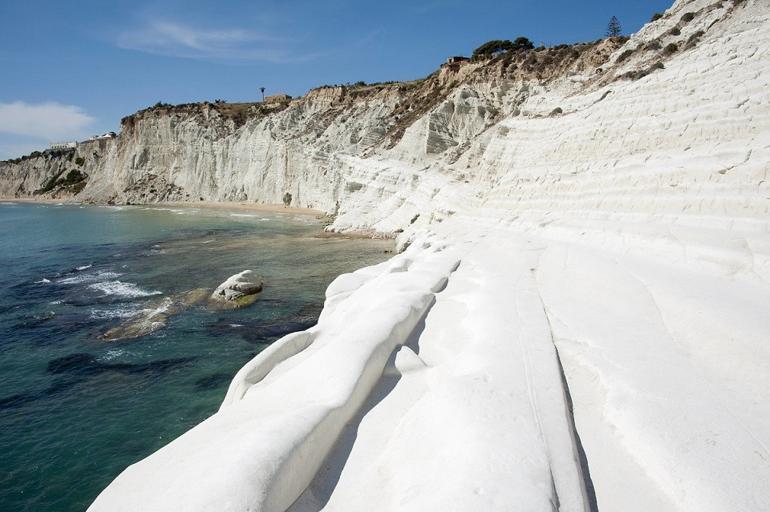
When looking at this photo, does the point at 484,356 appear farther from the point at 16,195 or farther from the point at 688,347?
the point at 16,195

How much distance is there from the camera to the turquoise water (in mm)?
6508

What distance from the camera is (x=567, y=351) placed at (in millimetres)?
4812

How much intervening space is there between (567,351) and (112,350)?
10140mm

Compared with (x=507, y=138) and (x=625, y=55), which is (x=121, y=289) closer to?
(x=507, y=138)

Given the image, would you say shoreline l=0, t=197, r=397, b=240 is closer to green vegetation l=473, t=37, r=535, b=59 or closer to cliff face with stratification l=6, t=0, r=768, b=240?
cliff face with stratification l=6, t=0, r=768, b=240

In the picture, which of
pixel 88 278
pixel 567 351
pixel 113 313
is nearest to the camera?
pixel 567 351

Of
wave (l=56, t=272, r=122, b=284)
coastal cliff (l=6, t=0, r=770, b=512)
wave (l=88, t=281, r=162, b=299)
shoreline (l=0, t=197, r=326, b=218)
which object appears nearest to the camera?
coastal cliff (l=6, t=0, r=770, b=512)

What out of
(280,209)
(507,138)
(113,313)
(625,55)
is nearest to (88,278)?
(113,313)

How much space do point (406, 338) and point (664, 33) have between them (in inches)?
891

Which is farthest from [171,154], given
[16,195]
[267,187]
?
[16,195]

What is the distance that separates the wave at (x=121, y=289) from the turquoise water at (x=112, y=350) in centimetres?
4

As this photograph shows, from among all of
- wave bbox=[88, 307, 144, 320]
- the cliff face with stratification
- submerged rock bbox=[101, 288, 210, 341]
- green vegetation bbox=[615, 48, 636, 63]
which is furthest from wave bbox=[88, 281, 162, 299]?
green vegetation bbox=[615, 48, 636, 63]

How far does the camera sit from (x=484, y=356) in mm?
4469

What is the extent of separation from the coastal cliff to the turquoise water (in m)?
2.98
